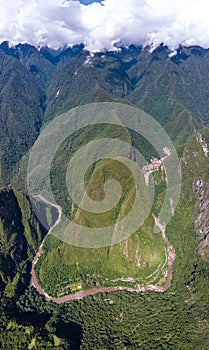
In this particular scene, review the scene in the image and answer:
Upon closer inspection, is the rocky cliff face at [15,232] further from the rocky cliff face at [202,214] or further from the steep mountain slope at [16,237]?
the rocky cliff face at [202,214]

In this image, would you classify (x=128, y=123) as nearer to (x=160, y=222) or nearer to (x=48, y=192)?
(x=48, y=192)

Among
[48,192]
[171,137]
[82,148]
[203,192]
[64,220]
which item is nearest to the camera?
[203,192]

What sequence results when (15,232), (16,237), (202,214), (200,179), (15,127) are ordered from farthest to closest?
(15,127) < (200,179) < (15,232) < (202,214) < (16,237)

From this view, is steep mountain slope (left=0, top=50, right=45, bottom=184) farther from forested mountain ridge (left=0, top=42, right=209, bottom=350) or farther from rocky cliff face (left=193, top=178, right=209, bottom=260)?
rocky cliff face (left=193, top=178, right=209, bottom=260)

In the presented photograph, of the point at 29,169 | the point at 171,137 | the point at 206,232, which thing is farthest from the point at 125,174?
the point at 171,137

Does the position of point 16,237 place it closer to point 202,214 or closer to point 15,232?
point 15,232

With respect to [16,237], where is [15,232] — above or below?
above

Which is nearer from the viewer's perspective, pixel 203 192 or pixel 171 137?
pixel 203 192

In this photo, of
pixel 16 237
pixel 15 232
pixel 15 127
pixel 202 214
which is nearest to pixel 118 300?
pixel 16 237

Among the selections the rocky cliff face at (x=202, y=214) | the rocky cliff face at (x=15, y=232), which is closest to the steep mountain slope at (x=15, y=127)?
the rocky cliff face at (x=15, y=232)

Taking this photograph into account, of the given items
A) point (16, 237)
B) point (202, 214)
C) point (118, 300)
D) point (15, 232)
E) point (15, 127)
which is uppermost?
point (15, 127)

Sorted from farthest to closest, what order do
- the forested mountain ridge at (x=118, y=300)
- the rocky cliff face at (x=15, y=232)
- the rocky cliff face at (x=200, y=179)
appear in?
1. the rocky cliff face at (x=200, y=179)
2. the rocky cliff face at (x=15, y=232)
3. the forested mountain ridge at (x=118, y=300)
